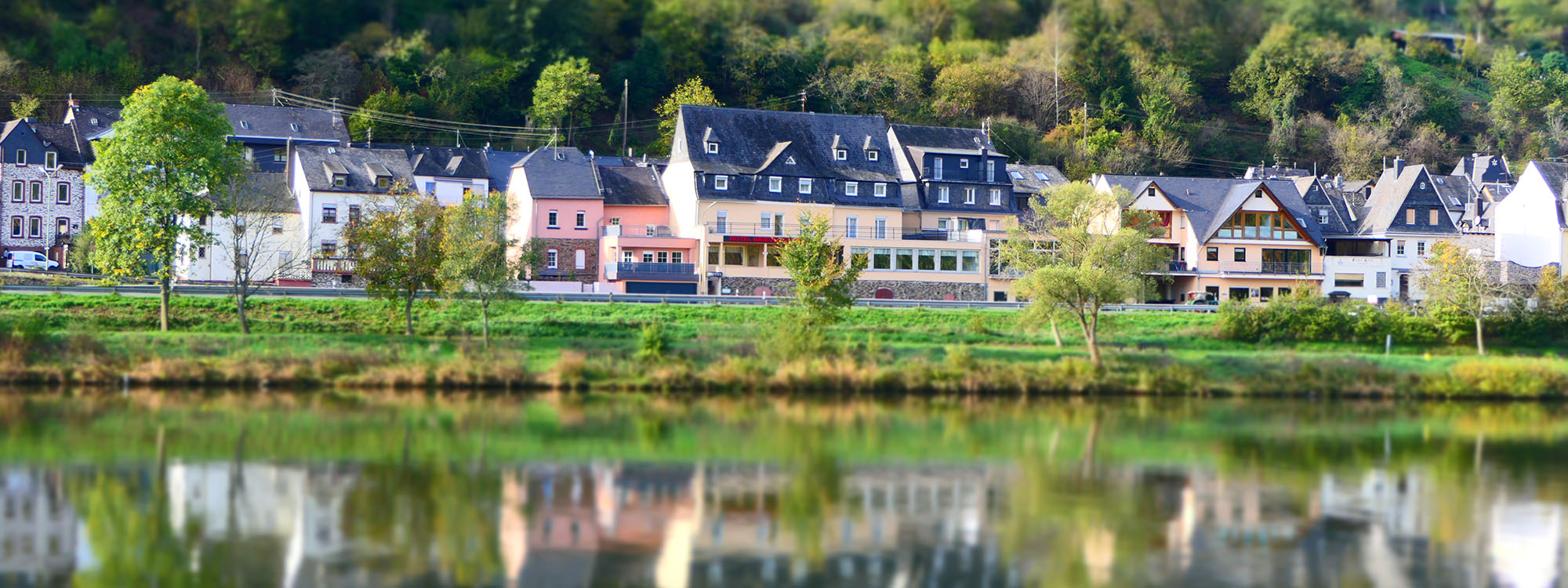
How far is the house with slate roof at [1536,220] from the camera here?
67.9m

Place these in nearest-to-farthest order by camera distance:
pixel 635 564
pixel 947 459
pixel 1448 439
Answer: pixel 635 564 < pixel 947 459 < pixel 1448 439

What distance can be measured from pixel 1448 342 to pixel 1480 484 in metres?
25.1

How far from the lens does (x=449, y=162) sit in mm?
69062

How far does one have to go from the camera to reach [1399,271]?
68375 mm

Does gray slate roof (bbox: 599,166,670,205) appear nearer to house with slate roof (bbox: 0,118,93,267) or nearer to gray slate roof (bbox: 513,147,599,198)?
gray slate roof (bbox: 513,147,599,198)

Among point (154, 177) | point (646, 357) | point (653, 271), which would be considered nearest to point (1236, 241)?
point (653, 271)

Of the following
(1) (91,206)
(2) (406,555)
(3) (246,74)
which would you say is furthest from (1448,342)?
(3) (246,74)

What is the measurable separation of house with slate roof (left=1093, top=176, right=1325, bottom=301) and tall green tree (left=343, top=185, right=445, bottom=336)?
3520 cm

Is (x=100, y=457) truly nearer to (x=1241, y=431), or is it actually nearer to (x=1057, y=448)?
(x=1057, y=448)

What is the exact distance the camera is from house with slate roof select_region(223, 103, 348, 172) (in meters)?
71.2

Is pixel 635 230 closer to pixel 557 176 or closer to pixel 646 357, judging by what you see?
pixel 557 176

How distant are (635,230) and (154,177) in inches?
970

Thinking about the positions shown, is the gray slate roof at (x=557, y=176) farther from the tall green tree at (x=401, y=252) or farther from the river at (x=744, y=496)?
the river at (x=744, y=496)

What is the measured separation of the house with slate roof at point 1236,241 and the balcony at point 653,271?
805 inches
